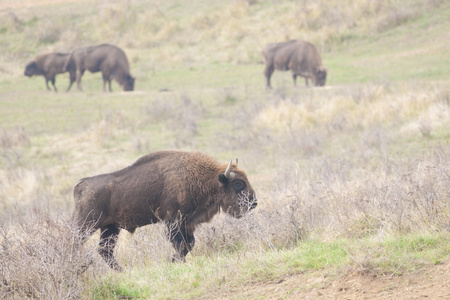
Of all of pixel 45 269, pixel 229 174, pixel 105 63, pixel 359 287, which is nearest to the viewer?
pixel 359 287

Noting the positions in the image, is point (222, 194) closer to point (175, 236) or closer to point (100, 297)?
point (175, 236)

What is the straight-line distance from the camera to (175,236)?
8320 millimetres

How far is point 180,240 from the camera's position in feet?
27.6

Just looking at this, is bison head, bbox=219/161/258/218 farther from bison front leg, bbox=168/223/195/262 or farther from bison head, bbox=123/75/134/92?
bison head, bbox=123/75/134/92

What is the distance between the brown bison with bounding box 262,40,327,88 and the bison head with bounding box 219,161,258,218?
1816cm

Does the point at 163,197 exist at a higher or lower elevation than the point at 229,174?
lower

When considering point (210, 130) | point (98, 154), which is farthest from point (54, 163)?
point (210, 130)

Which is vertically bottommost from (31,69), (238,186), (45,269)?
(45,269)

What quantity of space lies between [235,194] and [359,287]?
3290 millimetres

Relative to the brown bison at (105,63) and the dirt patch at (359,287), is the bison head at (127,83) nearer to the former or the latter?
the brown bison at (105,63)

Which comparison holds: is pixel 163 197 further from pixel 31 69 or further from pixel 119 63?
pixel 31 69

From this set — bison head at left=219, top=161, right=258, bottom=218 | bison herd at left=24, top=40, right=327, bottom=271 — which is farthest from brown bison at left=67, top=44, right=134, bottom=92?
bison head at left=219, top=161, right=258, bottom=218

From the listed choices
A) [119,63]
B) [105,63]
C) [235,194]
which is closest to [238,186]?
[235,194]

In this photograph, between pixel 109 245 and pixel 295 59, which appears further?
pixel 295 59
